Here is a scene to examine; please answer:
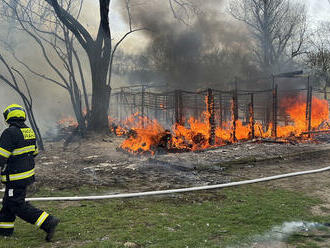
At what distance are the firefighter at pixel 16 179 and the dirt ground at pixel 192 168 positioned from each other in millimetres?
2463

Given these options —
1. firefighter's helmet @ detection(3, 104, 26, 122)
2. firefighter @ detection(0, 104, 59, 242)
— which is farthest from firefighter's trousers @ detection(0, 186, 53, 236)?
firefighter's helmet @ detection(3, 104, 26, 122)

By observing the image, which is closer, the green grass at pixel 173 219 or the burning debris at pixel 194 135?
the green grass at pixel 173 219

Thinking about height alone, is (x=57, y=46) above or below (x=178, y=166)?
above

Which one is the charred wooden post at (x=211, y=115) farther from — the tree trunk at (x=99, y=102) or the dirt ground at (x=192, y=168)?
the tree trunk at (x=99, y=102)

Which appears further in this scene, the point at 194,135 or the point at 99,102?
the point at 99,102

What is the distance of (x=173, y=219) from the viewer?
182 inches

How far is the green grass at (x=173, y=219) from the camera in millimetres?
3863

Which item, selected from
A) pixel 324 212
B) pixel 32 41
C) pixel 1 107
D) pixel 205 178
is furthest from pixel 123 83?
pixel 324 212

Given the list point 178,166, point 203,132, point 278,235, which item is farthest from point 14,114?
point 203,132

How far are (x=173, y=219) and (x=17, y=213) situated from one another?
2.20m

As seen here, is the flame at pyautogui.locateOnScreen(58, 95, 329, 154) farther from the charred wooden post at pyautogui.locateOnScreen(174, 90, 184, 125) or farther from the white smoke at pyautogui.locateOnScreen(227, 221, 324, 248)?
the white smoke at pyautogui.locateOnScreen(227, 221, 324, 248)

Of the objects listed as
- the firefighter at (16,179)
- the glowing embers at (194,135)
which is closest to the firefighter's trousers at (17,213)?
the firefighter at (16,179)

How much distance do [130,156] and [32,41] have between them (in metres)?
20.9

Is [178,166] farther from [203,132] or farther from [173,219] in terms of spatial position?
[203,132]
